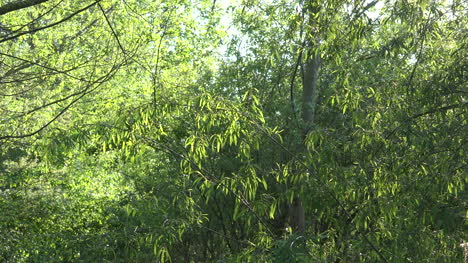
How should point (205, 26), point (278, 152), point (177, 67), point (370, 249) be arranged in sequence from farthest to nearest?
point (205, 26)
point (177, 67)
point (278, 152)
point (370, 249)

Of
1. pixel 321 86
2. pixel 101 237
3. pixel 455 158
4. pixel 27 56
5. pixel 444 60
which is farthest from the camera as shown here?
pixel 27 56

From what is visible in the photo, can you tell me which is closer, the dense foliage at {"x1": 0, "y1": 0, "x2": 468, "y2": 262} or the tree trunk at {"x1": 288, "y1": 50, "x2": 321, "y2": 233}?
the dense foliage at {"x1": 0, "y1": 0, "x2": 468, "y2": 262}

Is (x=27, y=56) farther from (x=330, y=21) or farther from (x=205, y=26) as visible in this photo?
(x=330, y=21)

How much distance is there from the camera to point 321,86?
7.43 metres

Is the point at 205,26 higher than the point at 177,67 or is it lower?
higher

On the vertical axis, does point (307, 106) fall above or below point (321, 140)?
above

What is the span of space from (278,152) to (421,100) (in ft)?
8.99

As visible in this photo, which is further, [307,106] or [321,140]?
[307,106]

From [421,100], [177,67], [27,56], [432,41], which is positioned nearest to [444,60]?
[432,41]

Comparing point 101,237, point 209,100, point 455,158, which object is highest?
point 209,100

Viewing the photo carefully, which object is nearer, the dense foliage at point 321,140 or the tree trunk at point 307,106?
the dense foliage at point 321,140

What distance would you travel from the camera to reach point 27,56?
11812 mm

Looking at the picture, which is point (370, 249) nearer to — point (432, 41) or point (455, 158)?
point (455, 158)

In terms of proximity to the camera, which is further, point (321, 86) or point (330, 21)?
point (321, 86)
